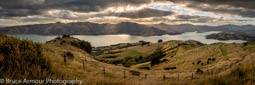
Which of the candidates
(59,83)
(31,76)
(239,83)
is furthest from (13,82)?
(239,83)

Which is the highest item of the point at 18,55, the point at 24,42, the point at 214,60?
the point at 24,42

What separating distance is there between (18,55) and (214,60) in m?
69.3

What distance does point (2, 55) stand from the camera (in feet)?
19.3

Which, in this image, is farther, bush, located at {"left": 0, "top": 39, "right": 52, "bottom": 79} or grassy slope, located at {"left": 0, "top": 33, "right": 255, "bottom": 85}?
grassy slope, located at {"left": 0, "top": 33, "right": 255, "bottom": 85}

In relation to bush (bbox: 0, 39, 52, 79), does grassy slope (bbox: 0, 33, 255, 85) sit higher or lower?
lower

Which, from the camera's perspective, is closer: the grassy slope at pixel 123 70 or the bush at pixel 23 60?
the bush at pixel 23 60

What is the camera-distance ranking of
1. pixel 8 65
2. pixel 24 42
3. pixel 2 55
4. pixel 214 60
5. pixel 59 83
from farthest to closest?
pixel 214 60 → pixel 24 42 → pixel 2 55 → pixel 8 65 → pixel 59 83

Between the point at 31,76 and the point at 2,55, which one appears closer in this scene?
the point at 31,76

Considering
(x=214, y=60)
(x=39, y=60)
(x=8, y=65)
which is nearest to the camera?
(x=8, y=65)

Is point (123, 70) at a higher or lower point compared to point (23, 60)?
lower

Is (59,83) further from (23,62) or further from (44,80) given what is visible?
(23,62)

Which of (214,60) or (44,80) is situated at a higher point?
(44,80)

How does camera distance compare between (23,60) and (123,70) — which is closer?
(23,60)

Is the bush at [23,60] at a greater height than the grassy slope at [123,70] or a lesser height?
greater
